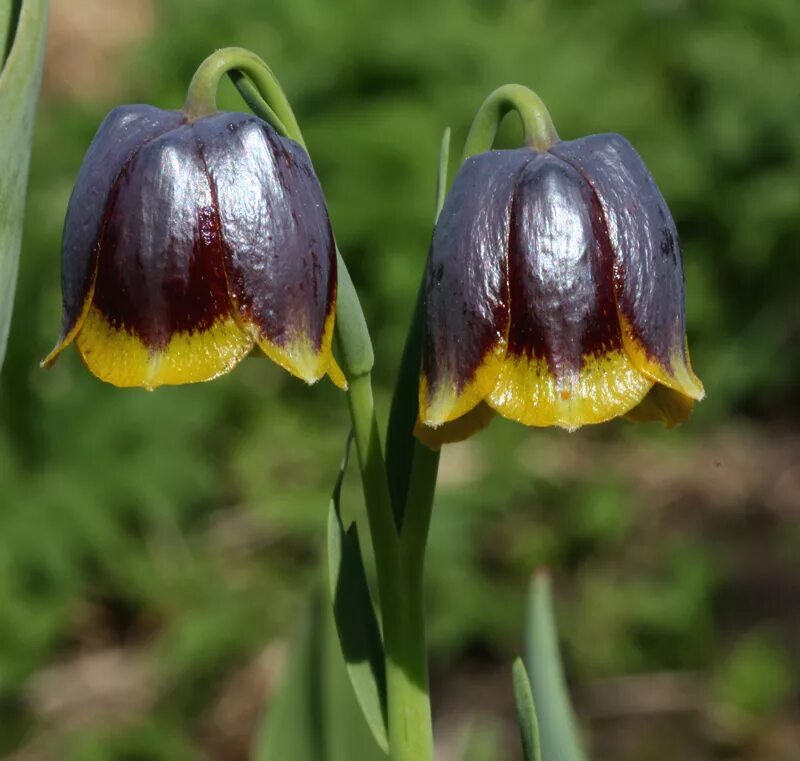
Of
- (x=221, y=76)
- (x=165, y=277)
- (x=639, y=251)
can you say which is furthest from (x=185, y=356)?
(x=639, y=251)

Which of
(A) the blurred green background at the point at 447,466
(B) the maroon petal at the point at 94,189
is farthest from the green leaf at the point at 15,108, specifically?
(A) the blurred green background at the point at 447,466

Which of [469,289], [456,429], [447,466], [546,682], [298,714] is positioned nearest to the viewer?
[469,289]

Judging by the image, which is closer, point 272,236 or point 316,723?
point 272,236

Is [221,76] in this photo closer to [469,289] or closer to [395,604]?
[469,289]

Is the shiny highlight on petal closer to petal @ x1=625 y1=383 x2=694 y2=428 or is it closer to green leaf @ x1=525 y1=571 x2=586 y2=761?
petal @ x1=625 y1=383 x2=694 y2=428

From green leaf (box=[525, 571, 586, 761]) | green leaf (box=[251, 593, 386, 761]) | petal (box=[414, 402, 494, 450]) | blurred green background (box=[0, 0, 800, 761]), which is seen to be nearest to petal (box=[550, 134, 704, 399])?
petal (box=[414, 402, 494, 450])

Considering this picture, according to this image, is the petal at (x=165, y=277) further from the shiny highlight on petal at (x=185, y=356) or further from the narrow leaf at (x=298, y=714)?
the narrow leaf at (x=298, y=714)

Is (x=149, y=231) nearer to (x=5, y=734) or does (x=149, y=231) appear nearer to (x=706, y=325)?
(x=5, y=734)
